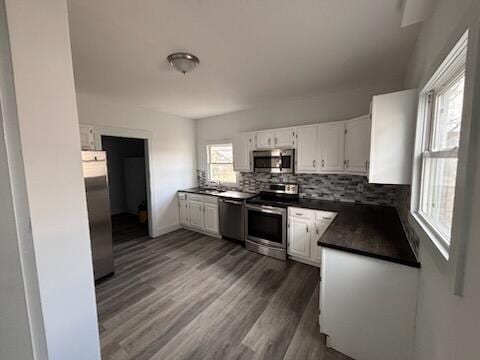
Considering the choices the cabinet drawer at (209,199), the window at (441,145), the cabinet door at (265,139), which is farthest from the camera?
the cabinet drawer at (209,199)

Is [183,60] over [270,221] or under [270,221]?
over

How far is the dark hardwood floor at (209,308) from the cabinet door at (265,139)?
1889 mm

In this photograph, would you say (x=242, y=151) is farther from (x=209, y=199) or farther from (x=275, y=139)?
(x=209, y=199)

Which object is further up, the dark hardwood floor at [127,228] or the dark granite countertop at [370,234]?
the dark granite countertop at [370,234]

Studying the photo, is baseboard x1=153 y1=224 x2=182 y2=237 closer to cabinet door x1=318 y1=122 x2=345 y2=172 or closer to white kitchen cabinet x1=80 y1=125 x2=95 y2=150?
white kitchen cabinet x1=80 y1=125 x2=95 y2=150

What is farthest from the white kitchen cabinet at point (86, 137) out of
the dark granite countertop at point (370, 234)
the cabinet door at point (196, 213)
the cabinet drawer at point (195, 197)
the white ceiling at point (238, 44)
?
the dark granite countertop at point (370, 234)

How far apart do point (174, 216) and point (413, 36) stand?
459 centimetres

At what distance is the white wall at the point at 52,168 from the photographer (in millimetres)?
703

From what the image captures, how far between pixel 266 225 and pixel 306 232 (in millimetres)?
664

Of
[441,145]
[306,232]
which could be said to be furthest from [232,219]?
[441,145]

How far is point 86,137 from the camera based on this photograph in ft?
9.50

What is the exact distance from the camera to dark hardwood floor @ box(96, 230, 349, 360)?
66.1 inches

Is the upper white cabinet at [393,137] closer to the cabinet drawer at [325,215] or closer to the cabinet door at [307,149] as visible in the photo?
the cabinet drawer at [325,215]

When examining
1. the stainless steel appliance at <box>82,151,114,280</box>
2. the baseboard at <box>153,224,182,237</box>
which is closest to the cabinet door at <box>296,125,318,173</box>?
the stainless steel appliance at <box>82,151,114,280</box>
